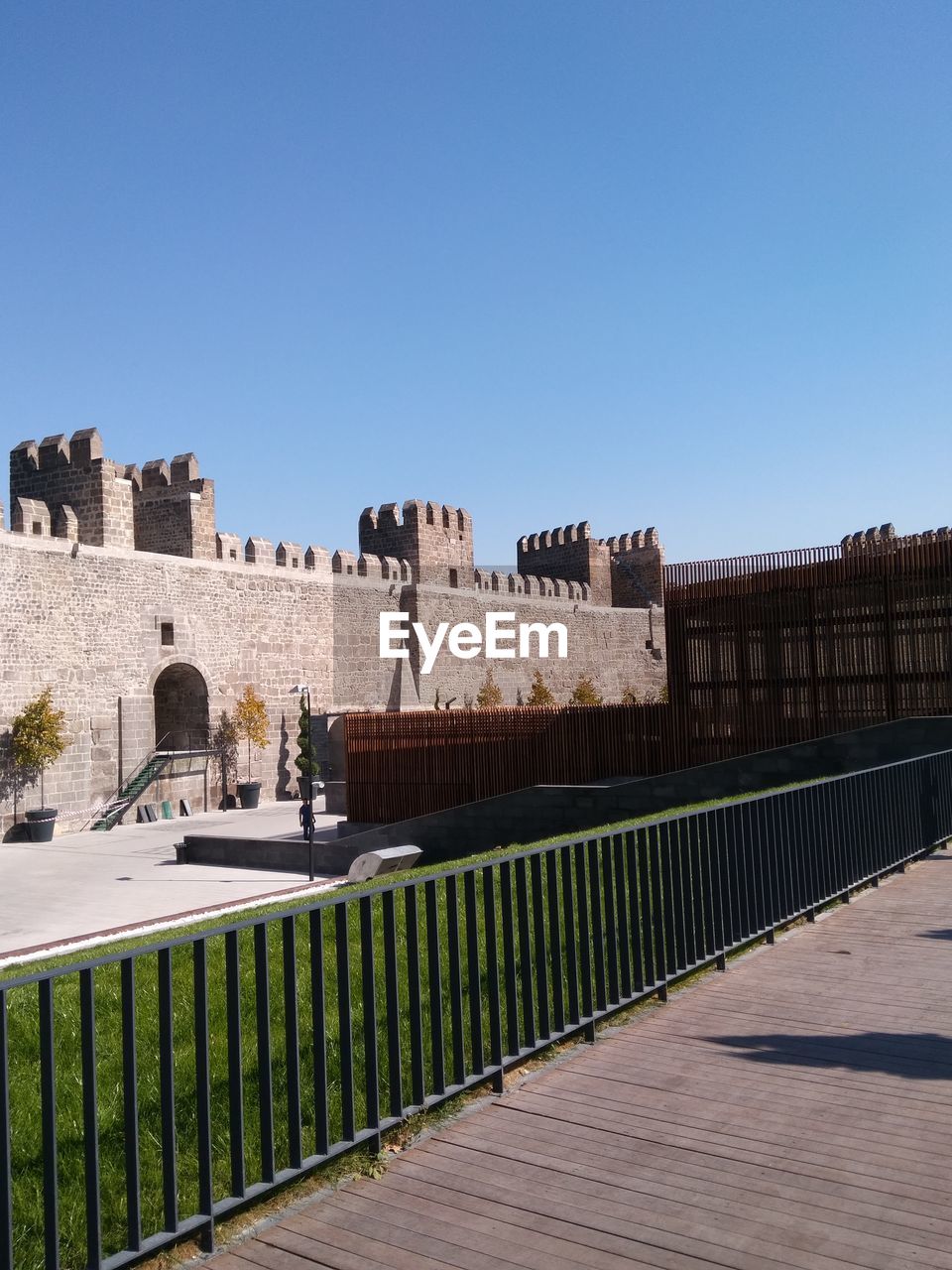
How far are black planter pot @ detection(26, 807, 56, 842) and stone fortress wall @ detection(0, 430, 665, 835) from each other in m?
0.44

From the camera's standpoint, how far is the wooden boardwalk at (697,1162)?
109 inches

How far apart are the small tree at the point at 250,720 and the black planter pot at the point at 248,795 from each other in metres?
0.39

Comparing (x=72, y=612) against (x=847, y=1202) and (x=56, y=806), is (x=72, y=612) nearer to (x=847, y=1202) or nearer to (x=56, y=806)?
(x=56, y=806)

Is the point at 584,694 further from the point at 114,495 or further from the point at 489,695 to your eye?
the point at 114,495

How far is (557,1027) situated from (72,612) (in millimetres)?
21862

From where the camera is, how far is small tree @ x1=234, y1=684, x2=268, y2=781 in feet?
91.8

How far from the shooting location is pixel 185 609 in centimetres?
2686

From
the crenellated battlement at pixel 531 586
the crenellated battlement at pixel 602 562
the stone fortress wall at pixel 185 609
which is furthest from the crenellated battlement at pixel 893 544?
the crenellated battlement at pixel 602 562

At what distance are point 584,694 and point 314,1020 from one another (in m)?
34.7

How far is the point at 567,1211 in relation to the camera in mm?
2947

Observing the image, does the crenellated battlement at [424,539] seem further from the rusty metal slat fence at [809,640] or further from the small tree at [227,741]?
the rusty metal slat fence at [809,640]

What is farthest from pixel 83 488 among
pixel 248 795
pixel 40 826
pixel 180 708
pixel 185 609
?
pixel 248 795

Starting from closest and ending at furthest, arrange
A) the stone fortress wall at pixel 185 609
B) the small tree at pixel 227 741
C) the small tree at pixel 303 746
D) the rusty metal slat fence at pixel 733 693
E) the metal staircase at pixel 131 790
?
the rusty metal slat fence at pixel 733 693 → the stone fortress wall at pixel 185 609 → the metal staircase at pixel 131 790 → the small tree at pixel 227 741 → the small tree at pixel 303 746

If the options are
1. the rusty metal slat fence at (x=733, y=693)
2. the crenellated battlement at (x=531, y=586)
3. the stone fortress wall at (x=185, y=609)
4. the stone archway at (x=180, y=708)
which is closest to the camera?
the rusty metal slat fence at (x=733, y=693)
